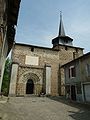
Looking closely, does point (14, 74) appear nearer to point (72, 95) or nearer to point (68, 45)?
point (72, 95)

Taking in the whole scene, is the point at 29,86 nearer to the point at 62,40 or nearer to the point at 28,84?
the point at 28,84

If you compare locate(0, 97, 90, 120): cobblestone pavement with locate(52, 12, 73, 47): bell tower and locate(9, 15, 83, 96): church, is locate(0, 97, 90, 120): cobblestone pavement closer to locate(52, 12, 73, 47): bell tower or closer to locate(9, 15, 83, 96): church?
locate(9, 15, 83, 96): church

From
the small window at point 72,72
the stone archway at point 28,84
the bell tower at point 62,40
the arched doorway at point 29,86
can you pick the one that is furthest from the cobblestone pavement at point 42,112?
the bell tower at point 62,40

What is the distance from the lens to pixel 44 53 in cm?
→ 2597

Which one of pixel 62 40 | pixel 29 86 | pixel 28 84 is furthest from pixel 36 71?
pixel 62 40

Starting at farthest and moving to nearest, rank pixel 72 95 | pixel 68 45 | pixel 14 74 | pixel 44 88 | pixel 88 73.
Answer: pixel 68 45 < pixel 44 88 < pixel 14 74 < pixel 72 95 < pixel 88 73

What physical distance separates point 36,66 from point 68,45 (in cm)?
991

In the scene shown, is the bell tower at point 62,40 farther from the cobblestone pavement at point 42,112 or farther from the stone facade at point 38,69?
the cobblestone pavement at point 42,112

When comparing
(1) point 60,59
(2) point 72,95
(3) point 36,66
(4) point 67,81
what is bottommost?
(2) point 72,95

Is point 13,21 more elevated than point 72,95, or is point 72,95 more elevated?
A: point 13,21

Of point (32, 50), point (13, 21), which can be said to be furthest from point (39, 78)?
point (13, 21)

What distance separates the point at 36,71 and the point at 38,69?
54 centimetres

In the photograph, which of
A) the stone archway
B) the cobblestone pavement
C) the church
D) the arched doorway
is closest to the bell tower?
the church

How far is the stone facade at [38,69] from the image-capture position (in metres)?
Answer: 22.6
